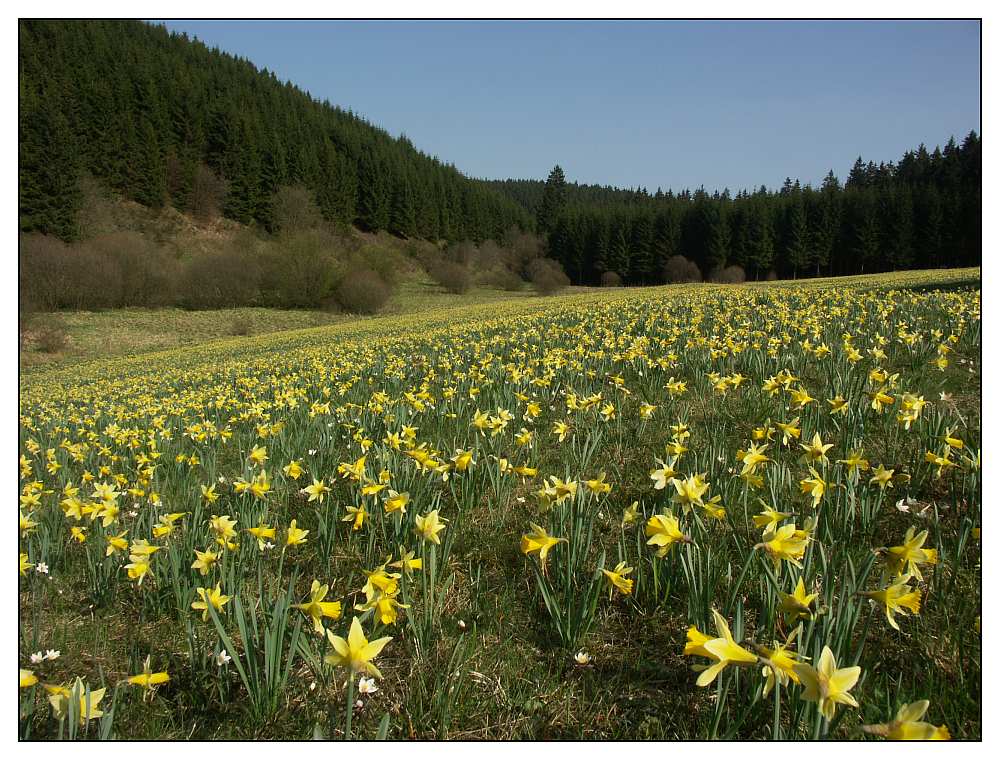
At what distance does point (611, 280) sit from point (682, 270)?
1066 cm

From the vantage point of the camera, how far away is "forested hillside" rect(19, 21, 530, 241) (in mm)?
51781

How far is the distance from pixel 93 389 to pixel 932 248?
7706cm

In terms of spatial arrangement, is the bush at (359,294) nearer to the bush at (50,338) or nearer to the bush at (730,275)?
the bush at (50,338)

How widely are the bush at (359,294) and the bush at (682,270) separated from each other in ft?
164

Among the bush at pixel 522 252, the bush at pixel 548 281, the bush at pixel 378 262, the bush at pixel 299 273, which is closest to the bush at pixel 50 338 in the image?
the bush at pixel 299 273

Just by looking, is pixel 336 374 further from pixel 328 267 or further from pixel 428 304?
pixel 428 304

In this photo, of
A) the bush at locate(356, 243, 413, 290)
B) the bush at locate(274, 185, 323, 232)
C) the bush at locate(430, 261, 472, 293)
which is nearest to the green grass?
the bush at locate(356, 243, 413, 290)

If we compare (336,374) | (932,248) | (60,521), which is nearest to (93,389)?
(336,374)

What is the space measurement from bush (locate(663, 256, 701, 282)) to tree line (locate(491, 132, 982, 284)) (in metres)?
0.15

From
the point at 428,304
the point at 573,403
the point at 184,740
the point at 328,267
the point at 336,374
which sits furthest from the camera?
the point at 428,304

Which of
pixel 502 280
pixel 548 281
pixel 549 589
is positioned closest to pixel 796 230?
pixel 548 281

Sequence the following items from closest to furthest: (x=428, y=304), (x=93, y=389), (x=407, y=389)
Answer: (x=407, y=389) → (x=93, y=389) → (x=428, y=304)

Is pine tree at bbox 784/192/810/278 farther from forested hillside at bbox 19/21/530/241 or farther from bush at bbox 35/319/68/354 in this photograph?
bush at bbox 35/319/68/354

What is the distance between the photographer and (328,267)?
4378 centimetres
